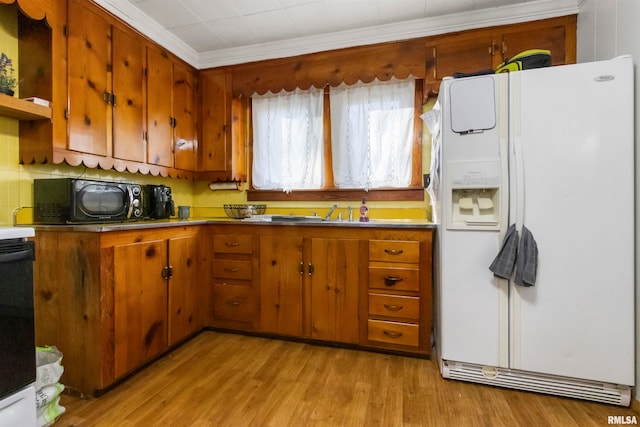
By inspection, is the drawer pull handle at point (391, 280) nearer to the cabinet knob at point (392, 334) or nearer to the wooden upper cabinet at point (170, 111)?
the cabinet knob at point (392, 334)

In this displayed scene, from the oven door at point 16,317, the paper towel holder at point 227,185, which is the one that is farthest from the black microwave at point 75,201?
the paper towel holder at point 227,185

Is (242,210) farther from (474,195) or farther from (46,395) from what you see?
(474,195)

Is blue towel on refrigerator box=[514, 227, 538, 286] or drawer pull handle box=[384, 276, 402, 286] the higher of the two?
blue towel on refrigerator box=[514, 227, 538, 286]

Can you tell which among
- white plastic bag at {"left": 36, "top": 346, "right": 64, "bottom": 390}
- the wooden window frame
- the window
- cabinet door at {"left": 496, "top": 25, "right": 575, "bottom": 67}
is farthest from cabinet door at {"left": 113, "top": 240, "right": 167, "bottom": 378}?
cabinet door at {"left": 496, "top": 25, "right": 575, "bottom": 67}

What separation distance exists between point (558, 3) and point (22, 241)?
3408 mm

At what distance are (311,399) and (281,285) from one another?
2.82ft

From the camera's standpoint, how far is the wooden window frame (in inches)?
104

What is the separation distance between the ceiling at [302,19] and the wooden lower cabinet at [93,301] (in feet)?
5.46

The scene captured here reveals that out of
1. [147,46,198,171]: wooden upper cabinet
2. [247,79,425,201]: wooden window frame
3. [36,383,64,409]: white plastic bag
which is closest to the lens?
[36,383,64,409]: white plastic bag

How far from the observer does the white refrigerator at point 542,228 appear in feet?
5.14

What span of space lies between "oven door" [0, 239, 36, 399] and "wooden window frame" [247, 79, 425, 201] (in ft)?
6.39

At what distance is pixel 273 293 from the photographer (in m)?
2.36

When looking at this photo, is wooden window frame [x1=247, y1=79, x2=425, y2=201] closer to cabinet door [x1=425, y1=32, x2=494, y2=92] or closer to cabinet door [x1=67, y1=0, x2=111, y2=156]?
cabinet door [x1=425, y1=32, x2=494, y2=92]

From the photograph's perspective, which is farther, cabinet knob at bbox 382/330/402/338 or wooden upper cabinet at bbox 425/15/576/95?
wooden upper cabinet at bbox 425/15/576/95
